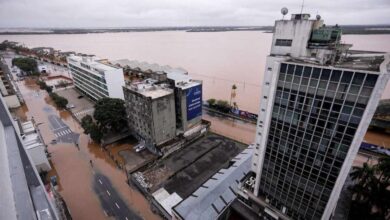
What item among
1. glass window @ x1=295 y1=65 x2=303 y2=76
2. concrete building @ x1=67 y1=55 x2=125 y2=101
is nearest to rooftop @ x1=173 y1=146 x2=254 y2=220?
glass window @ x1=295 y1=65 x2=303 y2=76

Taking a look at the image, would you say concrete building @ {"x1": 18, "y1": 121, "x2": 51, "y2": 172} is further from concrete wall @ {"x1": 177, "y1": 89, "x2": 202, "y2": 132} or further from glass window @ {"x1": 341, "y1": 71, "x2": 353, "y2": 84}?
glass window @ {"x1": 341, "y1": 71, "x2": 353, "y2": 84}

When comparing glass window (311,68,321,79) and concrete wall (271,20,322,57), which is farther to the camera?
concrete wall (271,20,322,57)

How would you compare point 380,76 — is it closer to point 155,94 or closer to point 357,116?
point 357,116

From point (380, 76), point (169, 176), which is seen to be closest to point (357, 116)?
point (380, 76)

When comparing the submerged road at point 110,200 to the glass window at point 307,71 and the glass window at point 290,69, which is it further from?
the glass window at point 307,71

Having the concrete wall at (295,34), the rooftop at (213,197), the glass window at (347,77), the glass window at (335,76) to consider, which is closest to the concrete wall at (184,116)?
the rooftop at (213,197)
